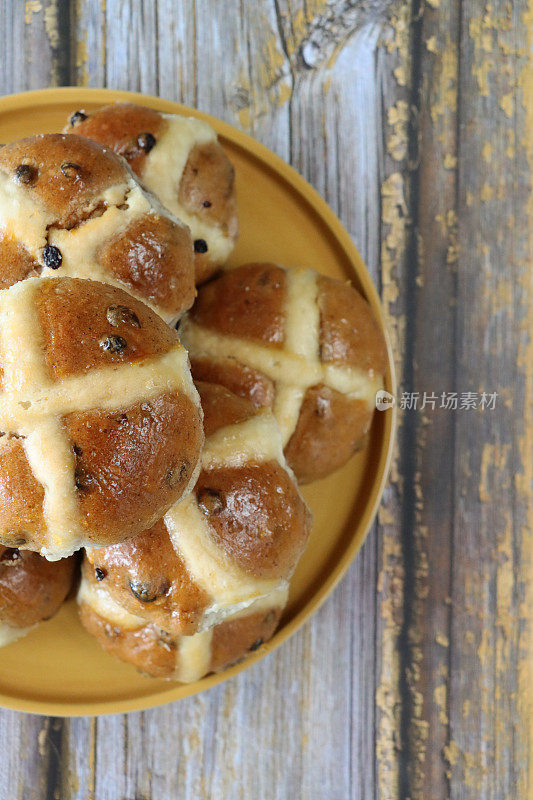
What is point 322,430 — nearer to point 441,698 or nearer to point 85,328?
point 85,328

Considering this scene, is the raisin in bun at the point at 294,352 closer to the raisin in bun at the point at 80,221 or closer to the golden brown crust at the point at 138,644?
A: the raisin in bun at the point at 80,221

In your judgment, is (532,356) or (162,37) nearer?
(162,37)

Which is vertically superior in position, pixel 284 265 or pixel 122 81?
pixel 122 81

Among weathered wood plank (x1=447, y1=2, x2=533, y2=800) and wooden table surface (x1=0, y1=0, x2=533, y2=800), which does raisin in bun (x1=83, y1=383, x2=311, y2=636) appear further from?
weathered wood plank (x1=447, y1=2, x2=533, y2=800)

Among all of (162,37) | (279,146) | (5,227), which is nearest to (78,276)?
(5,227)

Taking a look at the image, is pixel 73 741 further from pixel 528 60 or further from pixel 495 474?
pixel 528 60

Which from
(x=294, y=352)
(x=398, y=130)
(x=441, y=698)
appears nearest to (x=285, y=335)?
(x=294, y=352)
